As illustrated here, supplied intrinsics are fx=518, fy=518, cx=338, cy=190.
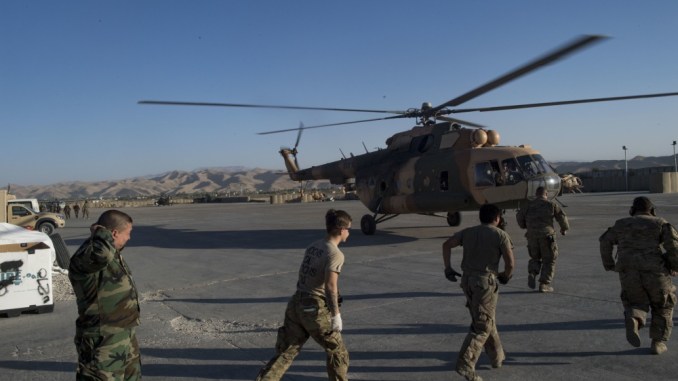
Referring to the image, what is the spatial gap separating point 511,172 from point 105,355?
37.0 ft

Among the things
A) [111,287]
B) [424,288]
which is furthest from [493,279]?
[424,288]

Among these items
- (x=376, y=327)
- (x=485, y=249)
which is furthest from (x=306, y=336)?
(x=376, y=327)

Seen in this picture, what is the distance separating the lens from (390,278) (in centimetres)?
913

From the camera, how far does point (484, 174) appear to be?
13.1 meters

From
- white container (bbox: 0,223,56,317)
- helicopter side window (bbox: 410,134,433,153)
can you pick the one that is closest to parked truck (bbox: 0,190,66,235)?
helicopter side window (bbox: 410,134,433,153)

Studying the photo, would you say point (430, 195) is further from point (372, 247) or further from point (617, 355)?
point (617, 355)

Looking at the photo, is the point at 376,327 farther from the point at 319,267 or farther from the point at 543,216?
the point at 543,216

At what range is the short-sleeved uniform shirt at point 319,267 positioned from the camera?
13.2 feet

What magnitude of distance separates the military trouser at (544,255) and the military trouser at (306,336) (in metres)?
4.47

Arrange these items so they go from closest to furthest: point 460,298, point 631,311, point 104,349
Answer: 1. point 104,349
2. point 631,311
3. point 460,298

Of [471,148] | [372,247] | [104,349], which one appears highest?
[471,148]

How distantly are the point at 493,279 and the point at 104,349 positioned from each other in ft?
10.2

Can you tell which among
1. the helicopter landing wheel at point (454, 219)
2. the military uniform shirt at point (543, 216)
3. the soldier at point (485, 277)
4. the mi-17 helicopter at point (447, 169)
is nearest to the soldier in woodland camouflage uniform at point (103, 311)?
the soldier at point (485, 277)

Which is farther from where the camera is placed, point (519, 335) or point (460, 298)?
point (460, 298)
